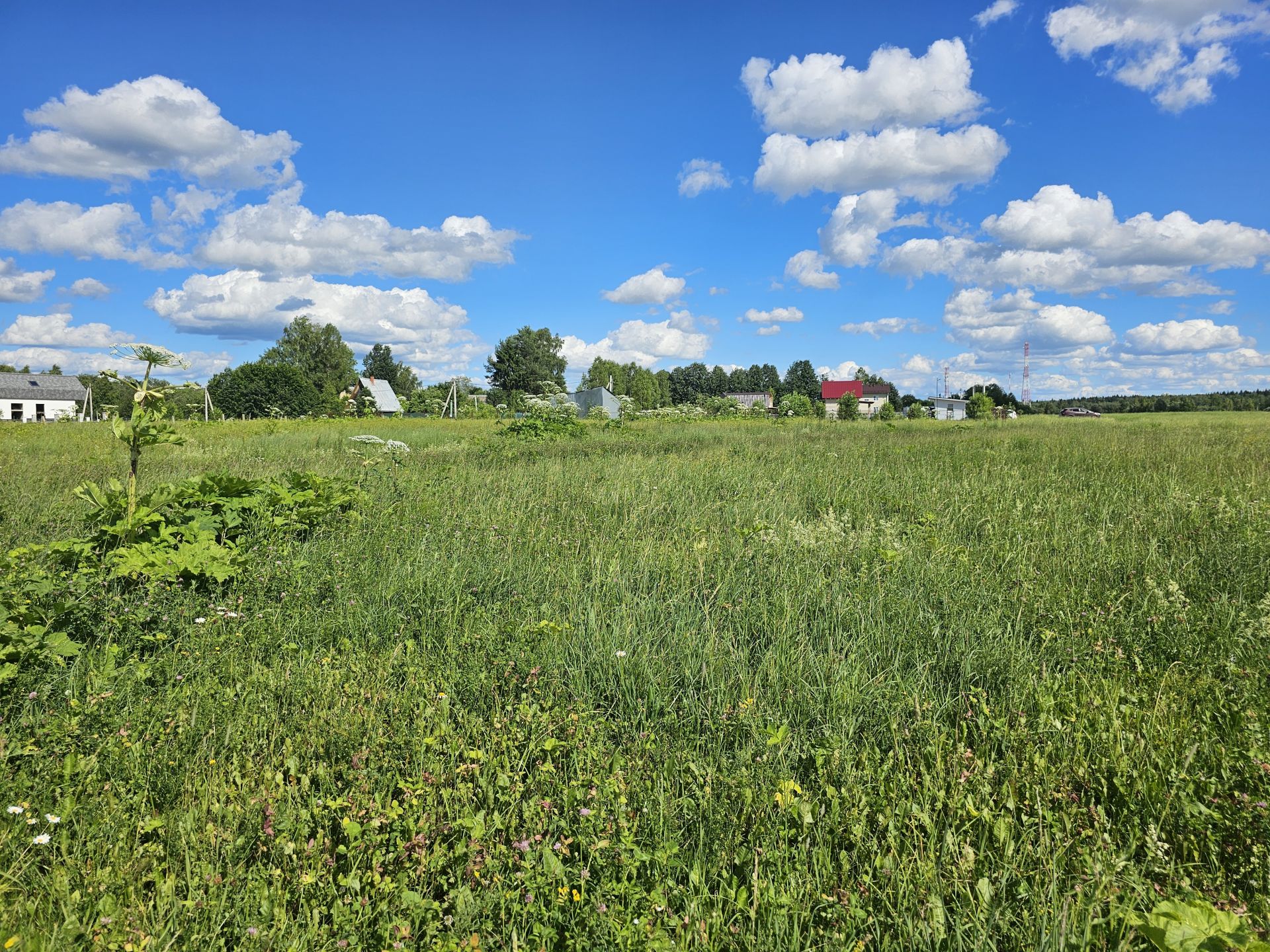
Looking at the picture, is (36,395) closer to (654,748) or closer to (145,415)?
(145,415)

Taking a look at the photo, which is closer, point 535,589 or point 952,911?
point 952,911

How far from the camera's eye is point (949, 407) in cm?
10081

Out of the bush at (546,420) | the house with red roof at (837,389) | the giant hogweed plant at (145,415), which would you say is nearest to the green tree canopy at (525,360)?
the house with red roof at (837,389)

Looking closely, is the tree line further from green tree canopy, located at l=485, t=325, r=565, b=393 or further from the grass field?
the grass field

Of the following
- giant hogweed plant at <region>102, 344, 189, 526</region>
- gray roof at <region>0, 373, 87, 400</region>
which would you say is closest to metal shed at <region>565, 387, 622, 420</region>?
giant hogweed plant at <region>102, 344, 189, 526</region>

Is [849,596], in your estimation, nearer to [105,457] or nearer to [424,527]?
[424,527]

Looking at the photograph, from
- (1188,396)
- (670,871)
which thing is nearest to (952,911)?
(670,871)

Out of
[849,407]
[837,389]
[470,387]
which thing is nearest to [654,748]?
[849,407]

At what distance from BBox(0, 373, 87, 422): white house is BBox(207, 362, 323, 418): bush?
52.1ft

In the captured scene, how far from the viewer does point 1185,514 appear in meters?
6.22

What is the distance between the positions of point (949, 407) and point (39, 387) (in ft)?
382

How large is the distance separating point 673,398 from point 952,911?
405 feet

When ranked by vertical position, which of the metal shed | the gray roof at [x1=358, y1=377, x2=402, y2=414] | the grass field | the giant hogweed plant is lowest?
the grass field

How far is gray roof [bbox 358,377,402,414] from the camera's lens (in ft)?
253
